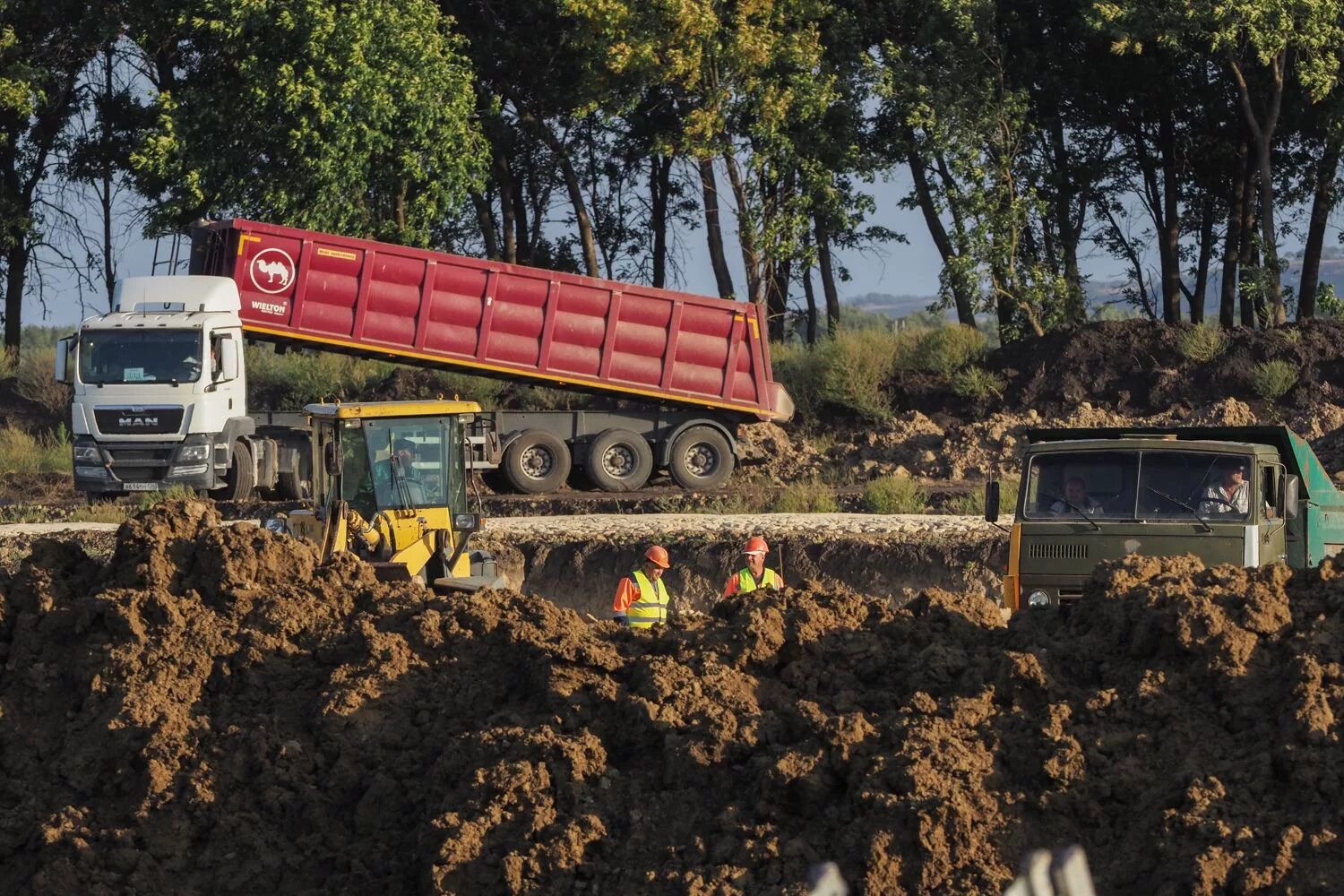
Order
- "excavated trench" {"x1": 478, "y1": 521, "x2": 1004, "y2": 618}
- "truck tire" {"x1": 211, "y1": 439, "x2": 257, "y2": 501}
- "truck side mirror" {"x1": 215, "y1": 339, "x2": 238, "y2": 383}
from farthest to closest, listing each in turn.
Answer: "truck tire" {"x1": 211, "y1": 439, "x2": 257, "y2": 501} → "truck side mirror" {"x1": 215, "y1": 339, "x2": 238, "y2": 383} → "excavated trench" {"x1": 478, "y1": 521, "x2": 1004, "y2": 618}

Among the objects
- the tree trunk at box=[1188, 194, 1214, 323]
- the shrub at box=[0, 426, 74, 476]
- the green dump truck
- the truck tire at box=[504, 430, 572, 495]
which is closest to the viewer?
the green dump truck

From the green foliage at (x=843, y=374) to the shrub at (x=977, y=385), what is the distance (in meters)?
1.20

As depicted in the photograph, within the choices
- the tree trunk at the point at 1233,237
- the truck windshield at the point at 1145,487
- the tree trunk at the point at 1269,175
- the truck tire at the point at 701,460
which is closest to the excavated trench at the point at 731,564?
the truck windshield at the point at 1145,487

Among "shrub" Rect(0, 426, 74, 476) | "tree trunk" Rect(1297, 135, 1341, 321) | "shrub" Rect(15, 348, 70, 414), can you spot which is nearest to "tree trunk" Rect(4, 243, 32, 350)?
"shrub" Rect(15, 348, 70, 414)

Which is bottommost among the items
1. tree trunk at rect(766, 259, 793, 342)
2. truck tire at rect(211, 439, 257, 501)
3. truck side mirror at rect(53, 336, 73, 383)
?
truck tire at rect(211, 439, 257, 501)

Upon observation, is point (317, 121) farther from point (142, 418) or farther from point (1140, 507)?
point (1140, 507)

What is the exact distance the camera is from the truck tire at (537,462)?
81.2 feet

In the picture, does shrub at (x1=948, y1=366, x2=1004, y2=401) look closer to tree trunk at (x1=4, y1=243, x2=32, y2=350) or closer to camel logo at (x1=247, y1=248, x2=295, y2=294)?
camel logo at (x1=247, y1=248, x2=295, y2=294)

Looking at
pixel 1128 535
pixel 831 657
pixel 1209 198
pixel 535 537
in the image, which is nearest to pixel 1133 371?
pixel 1209 198

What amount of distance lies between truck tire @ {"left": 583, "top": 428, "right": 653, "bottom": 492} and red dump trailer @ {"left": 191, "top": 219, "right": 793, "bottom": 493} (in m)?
0.02

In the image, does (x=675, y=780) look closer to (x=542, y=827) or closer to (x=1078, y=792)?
(x=542, y=827)

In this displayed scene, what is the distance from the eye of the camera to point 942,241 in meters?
33.8

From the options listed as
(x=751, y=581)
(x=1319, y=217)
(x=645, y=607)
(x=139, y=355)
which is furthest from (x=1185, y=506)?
(x=1319, y=217)

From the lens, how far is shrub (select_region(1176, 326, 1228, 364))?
28.1 metres
